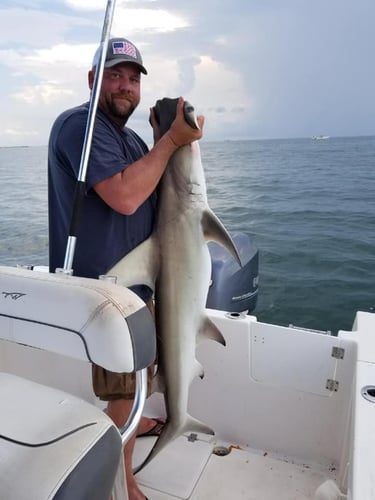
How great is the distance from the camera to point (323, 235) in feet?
30.8

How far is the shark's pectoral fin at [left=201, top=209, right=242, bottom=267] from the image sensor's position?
2.06 metres

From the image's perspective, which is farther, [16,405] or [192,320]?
[192,320]

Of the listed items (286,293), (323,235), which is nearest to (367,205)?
(323,235)

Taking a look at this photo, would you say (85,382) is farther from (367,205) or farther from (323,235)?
(367,205)

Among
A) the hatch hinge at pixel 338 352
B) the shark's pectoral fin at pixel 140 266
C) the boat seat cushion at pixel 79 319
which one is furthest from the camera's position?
the hatch hinge at pixel 338 352

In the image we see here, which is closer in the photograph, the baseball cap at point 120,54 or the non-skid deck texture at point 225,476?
the baseball cap at point 120,54

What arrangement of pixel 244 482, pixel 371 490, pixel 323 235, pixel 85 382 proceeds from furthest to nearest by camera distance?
pixel 323 235, pixel 85 382, pixel 244 482, pixel 371 490

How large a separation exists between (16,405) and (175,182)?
115 cm

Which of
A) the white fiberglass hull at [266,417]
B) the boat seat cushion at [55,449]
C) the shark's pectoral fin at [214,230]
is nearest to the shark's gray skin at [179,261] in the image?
the shark's pectoral fin at [214,230]

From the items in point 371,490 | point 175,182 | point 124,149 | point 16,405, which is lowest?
point 371,490

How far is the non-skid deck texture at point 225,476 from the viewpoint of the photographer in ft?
7.62

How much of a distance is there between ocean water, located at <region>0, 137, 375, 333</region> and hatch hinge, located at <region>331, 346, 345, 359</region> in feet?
10.4

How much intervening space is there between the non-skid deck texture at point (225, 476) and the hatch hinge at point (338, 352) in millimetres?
613

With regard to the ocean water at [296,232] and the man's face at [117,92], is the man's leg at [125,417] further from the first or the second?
the ocean water at [296,232]
